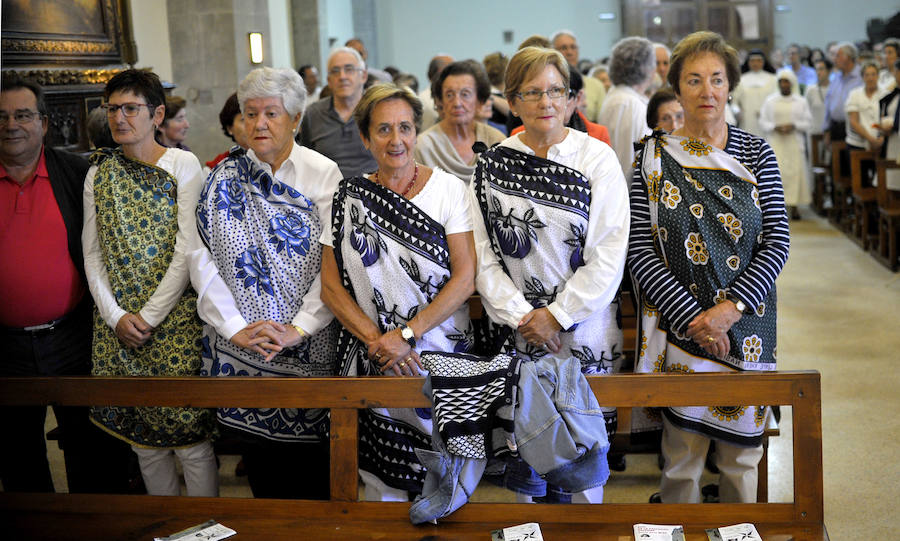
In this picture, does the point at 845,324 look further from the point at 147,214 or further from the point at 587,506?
the point at 147,214

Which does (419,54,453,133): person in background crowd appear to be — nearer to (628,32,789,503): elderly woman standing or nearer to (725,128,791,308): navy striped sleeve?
(628,32,789,503): elderly woman standing

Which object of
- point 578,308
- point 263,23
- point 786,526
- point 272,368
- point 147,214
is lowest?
point 786,526

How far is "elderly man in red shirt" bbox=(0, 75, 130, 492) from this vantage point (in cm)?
296

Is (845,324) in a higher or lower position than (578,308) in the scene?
lower

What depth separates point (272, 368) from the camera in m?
2.88

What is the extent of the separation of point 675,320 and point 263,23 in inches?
246

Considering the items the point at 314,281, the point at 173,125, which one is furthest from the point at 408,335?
the point at 173,125

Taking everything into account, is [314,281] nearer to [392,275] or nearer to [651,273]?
[392,275]

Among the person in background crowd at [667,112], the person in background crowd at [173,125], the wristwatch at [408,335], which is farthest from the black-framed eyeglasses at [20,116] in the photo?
the person in background crowd at [667,112]

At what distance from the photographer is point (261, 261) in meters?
2.80

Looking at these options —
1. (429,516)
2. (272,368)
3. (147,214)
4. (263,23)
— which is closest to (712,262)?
(429,516)

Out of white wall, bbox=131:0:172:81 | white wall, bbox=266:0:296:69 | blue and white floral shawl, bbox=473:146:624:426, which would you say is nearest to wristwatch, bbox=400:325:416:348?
blue and white floral shawl, bbox=473:146:624:426

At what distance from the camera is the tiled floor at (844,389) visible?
3555mm

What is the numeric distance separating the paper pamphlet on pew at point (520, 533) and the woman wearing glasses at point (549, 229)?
0.67ft
